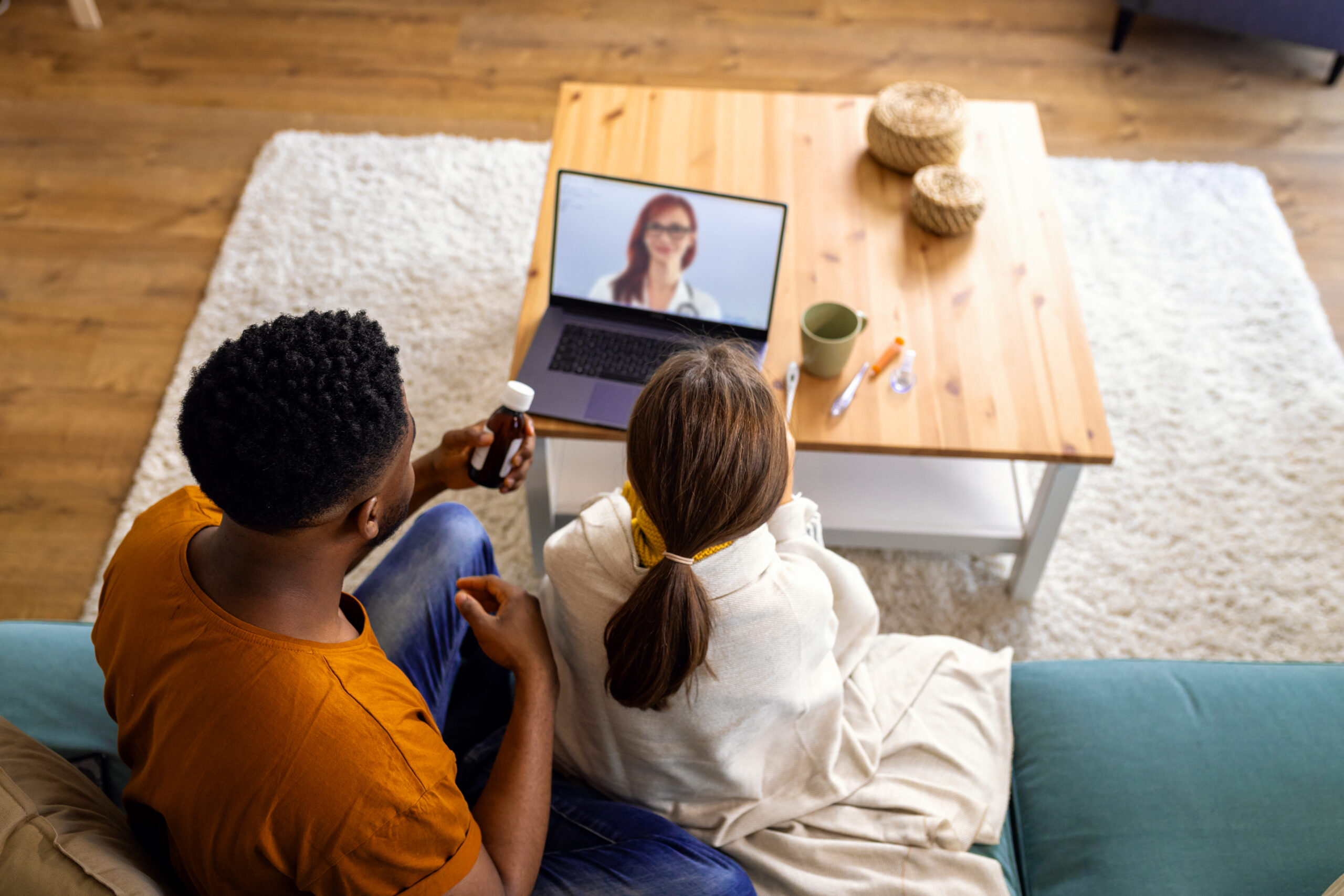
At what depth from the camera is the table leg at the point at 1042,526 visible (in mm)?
1804

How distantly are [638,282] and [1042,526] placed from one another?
2.95 ft

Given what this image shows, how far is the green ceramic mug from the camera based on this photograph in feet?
5.55

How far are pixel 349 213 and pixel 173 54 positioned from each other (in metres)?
1.10

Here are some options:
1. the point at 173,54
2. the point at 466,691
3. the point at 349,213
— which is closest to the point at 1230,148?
the point at 349,213

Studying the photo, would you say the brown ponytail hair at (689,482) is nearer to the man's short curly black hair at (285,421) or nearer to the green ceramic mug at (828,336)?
the man's short curly black hair at (285,421)

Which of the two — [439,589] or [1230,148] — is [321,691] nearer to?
[439,589]

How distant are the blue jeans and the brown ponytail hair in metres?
0.23

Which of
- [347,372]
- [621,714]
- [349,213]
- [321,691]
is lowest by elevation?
[349,213]

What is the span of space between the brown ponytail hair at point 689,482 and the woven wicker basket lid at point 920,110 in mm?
1148

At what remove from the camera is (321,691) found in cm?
93

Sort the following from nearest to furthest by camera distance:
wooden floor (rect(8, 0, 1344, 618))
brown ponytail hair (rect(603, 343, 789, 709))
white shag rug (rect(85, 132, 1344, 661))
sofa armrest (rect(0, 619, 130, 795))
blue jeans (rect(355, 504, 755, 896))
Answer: brown ponytail hair (rect(603, 343, 789, 709)), blue jeans (rect(355, 504, 755, 896)), sofa armrest (rect(0, 619, 130, 795)), white shag rug (rect(85, 132, 1344, 661)), wooden floor (rect(8, 0, 1344, 618))

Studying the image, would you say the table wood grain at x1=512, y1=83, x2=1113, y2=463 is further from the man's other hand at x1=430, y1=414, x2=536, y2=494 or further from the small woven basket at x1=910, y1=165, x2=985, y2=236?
the man's other hand at x1=430, y1=414, x2=536, y2=494

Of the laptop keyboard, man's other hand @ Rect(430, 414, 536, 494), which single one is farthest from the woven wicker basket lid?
man's other hand @ Rect(430, 414, 536, 494)

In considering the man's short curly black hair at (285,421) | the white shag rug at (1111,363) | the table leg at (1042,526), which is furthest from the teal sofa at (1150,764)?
the man's short curly black hair at (285,421)
